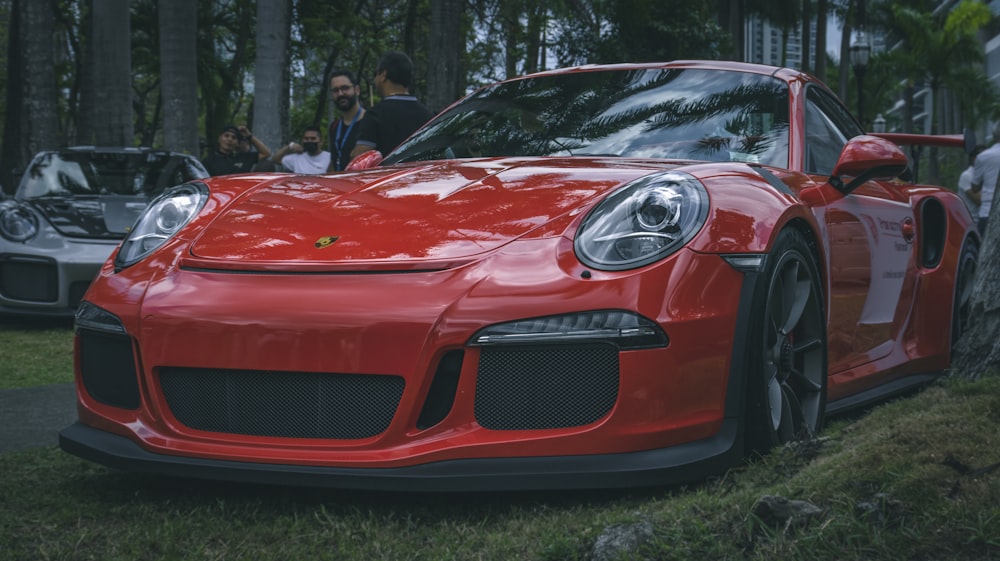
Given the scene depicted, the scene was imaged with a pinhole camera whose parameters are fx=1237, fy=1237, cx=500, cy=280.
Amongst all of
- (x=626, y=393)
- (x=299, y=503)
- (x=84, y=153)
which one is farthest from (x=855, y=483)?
(x=84, y=153)

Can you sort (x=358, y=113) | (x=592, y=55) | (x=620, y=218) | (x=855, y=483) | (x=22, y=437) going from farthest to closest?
(x=592, y=55) → (x=358, y=113) → (x=22, y=437) → (x=620, y=218) → (x=855, y=483)

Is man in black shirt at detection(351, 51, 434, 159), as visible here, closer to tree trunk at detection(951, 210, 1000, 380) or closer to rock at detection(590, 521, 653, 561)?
tree trunk at detection(951, 210, 1000, 380)

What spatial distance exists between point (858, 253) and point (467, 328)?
1897 mm

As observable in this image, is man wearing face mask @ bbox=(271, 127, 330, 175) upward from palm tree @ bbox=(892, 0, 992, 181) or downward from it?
downward

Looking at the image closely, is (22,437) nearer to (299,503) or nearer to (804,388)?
(299,503)

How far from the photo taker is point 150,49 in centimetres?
2858

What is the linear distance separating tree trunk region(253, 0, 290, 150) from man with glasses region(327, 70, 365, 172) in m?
3.98

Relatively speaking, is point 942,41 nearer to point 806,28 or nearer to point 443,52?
point 806,28

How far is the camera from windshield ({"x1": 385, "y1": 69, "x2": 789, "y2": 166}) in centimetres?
412

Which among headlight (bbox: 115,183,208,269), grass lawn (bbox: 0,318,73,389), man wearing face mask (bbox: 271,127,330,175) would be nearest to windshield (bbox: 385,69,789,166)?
Result: headlight (bbox: 115,183,208,269)

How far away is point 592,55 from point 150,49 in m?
10.4

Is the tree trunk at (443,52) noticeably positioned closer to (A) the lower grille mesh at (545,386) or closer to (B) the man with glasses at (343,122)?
(B) the man with glasses at (343,122)

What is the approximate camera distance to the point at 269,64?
12.6 meters

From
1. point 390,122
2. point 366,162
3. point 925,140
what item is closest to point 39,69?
point 390,122
